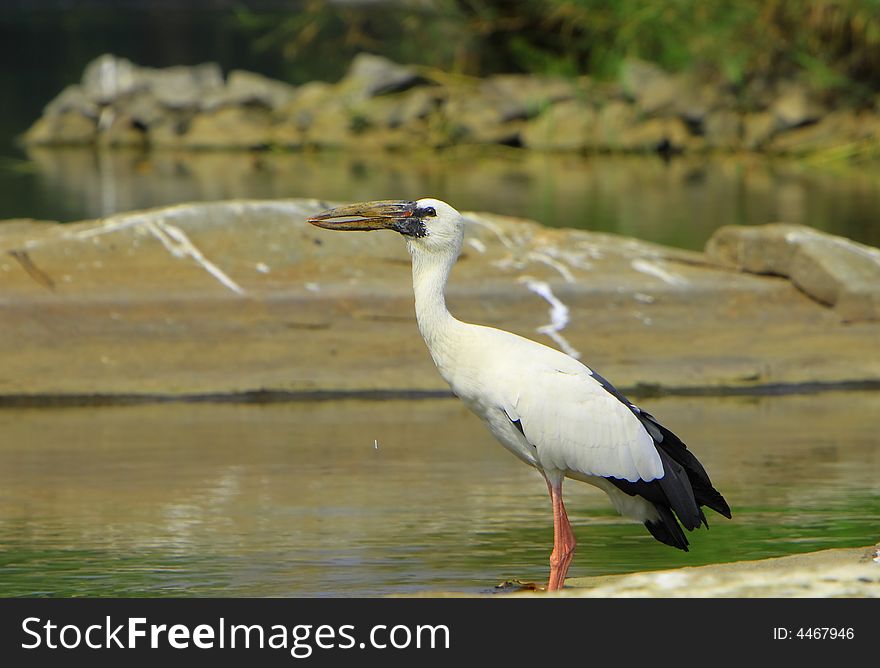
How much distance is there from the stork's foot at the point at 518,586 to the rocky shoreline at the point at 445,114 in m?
17.9

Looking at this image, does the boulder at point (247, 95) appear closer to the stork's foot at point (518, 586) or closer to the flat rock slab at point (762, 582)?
the stork's foot at point (518, 586)

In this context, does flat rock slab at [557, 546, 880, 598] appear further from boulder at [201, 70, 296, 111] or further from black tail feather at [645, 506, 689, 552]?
boulder at [201, 70, 296, 111]

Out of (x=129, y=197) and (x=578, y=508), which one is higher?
(x=578, y=508)

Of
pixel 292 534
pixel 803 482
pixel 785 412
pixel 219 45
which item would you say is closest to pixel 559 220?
pixel 785 412

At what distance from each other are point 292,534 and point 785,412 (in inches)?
134

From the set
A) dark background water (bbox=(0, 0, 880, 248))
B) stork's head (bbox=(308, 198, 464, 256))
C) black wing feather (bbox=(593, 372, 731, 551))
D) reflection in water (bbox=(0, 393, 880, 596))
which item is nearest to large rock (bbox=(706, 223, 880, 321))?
reflection in water (bbox=(0, 393, 880, 596))

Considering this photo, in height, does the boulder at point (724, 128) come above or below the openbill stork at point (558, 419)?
below

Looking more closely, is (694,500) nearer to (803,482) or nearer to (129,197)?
(803,482)

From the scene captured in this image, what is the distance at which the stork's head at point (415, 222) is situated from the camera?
6172mm

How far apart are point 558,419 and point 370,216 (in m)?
1.01

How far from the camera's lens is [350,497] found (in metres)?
7.57

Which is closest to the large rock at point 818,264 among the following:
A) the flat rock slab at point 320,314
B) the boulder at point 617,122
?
the flat rock slab at point 320,314

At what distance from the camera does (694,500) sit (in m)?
5.91

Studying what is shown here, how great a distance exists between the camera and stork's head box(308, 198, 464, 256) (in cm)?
617
